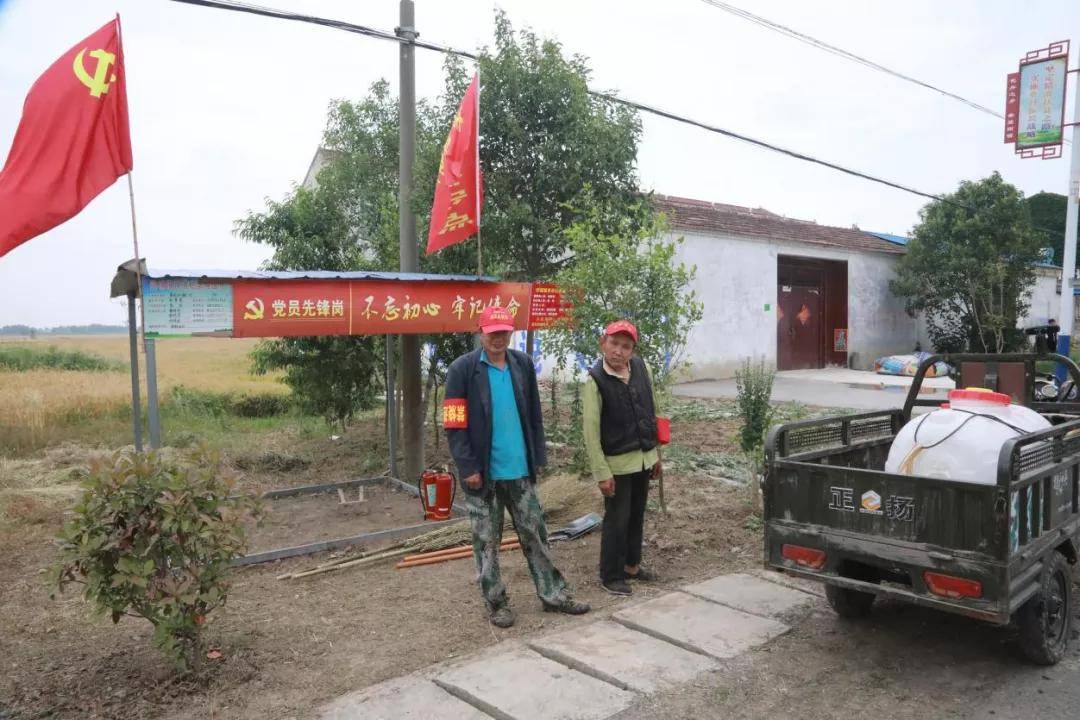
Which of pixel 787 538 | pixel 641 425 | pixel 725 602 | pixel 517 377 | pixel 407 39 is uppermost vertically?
pixel 407 39

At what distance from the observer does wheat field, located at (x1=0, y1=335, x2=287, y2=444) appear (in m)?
11.4

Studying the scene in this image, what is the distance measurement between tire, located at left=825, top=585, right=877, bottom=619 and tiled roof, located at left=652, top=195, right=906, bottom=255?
1363 cm

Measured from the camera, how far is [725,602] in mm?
4727

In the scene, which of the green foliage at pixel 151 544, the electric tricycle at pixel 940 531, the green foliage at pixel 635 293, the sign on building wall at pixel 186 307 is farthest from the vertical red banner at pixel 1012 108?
the green foliage at pixel 151 544

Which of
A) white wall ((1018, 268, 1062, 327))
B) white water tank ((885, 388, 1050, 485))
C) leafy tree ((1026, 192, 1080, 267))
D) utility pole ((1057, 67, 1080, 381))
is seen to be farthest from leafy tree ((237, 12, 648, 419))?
leafy tree ((1026, 192, 1080, 267))

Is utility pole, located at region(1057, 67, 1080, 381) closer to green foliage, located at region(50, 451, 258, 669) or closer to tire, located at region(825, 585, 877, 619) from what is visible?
tire, located at region(825, 585, 877, 619)

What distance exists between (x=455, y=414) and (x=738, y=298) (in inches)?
638

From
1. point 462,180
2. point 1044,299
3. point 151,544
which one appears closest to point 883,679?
point 151,544

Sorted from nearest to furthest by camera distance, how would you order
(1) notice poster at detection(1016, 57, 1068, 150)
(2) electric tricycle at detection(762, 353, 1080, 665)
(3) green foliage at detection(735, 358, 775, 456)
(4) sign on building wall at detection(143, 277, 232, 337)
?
(2) electric tricycle at detection(762, 353, 1080, 665)
(4) sign on building wall at detection(143, 277, 232, 337)
(3) green foliage at detection(735, 358, 775, 456)
(1) notice poster at detection(1016, 57, 1068, 150)

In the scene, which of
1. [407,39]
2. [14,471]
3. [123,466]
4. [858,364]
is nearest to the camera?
[123,466]

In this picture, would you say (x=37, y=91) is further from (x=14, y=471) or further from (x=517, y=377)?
(x=14, y=471)

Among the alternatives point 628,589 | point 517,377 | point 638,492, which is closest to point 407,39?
point 517,377

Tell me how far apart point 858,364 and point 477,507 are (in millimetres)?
21098

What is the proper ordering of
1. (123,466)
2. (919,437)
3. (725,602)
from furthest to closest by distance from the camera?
(725,602) < (919,437) < (123,466)
